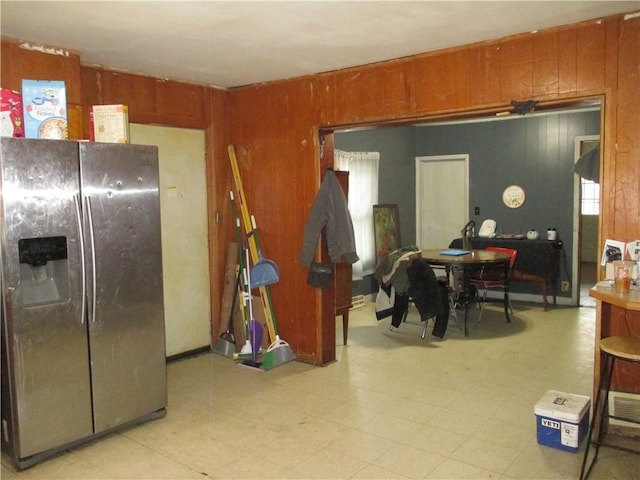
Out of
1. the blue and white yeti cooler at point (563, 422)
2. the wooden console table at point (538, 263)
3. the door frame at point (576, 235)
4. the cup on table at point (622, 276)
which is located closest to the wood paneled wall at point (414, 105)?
the cup on table at point (622, 276)

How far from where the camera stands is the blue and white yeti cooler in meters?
2.82

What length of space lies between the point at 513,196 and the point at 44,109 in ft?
19.3

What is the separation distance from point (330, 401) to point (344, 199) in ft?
5.42

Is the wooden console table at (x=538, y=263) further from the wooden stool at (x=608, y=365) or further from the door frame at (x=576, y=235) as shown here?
the wooden stool at (x=608, y=365)

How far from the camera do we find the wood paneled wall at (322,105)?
300 cm

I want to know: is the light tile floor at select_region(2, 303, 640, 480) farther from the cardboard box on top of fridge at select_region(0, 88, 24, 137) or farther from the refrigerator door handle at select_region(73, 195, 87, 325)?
the cardboard box on top of fridge at select_region(0, 88, 24, 137)

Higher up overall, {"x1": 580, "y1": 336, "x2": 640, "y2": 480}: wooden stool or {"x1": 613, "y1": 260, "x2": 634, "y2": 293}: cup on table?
{"x1": 613, "y1": 260, "x2": 634, "y2": 293}: cup on table

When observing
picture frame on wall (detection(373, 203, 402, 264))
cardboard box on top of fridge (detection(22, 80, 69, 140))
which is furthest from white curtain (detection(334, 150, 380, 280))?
cardboard box on top of fridge (detection(22, 80, 69, 140))

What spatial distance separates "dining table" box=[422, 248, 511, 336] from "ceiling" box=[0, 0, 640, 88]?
2.29m

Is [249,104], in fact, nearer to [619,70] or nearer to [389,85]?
[389,85]

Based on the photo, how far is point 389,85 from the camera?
152 inches

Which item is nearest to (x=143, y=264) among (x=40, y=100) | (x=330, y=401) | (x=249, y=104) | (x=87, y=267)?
(x=87, y=267)

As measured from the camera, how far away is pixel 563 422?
2.84m

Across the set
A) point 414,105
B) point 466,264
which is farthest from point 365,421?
point 466,264
